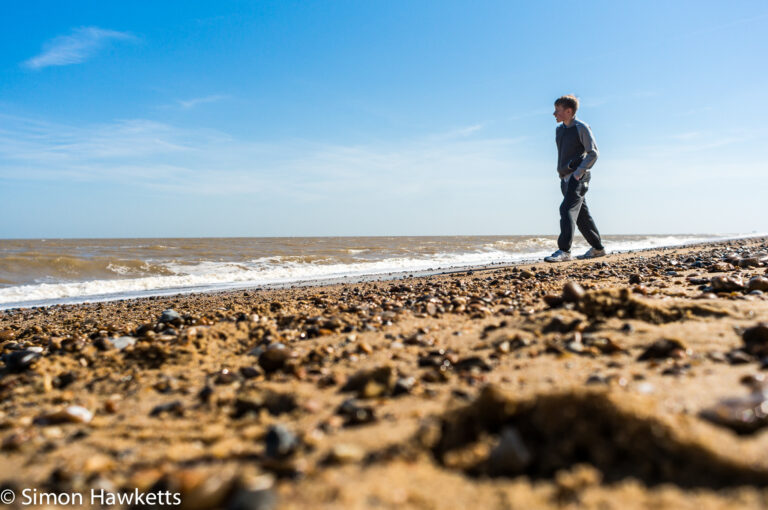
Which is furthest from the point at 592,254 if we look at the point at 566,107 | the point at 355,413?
the point at 355,413

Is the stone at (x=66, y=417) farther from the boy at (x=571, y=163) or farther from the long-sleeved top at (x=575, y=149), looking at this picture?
the long-sleeved top at (x=575, y=149)

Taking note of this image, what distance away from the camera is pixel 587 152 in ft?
22.9

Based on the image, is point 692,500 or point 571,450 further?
point 571,450

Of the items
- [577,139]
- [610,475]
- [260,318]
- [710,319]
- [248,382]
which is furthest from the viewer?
[577,139]

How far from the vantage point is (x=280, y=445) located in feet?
4.32

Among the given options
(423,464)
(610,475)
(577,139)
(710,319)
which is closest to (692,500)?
(610,475)

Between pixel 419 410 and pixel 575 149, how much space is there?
261 inches

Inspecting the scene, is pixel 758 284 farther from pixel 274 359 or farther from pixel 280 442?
Answer: pixel 280 442

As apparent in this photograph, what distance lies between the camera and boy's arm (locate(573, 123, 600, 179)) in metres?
6.91

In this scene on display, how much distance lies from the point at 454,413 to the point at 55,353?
2682 millimetres

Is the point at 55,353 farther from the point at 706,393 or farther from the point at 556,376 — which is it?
the point at 706,393

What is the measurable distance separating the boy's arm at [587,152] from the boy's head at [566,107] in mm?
271

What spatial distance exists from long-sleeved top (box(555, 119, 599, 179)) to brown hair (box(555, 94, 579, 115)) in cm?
21

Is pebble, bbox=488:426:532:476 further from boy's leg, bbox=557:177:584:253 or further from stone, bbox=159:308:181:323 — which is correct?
boy's leg, bbox=557:177:584:253
